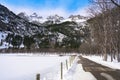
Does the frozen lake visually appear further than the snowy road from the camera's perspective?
Yes

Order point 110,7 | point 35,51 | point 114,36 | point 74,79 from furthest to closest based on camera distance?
point 35,51 < point 114,36 < point 110,7 < point 74,79

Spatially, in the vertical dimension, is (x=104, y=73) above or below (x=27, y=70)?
above

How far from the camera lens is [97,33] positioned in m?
60.6

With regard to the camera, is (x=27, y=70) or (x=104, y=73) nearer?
(x=104, y=73)

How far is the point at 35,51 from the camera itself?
177 meters

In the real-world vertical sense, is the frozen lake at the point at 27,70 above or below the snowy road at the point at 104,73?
below

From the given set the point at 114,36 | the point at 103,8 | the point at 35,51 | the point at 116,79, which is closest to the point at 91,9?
the point at 103,8

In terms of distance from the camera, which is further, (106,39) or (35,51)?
(35,51)

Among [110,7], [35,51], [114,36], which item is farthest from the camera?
[35,51]

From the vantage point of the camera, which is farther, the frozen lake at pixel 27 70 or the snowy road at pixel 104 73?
the frozen lake at pixel 27 70

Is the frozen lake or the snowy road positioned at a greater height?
the snowy road

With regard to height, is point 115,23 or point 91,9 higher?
point 91,9

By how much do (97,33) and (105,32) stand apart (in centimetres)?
740

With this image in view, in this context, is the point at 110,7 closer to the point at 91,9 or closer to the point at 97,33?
the point at 91,9
